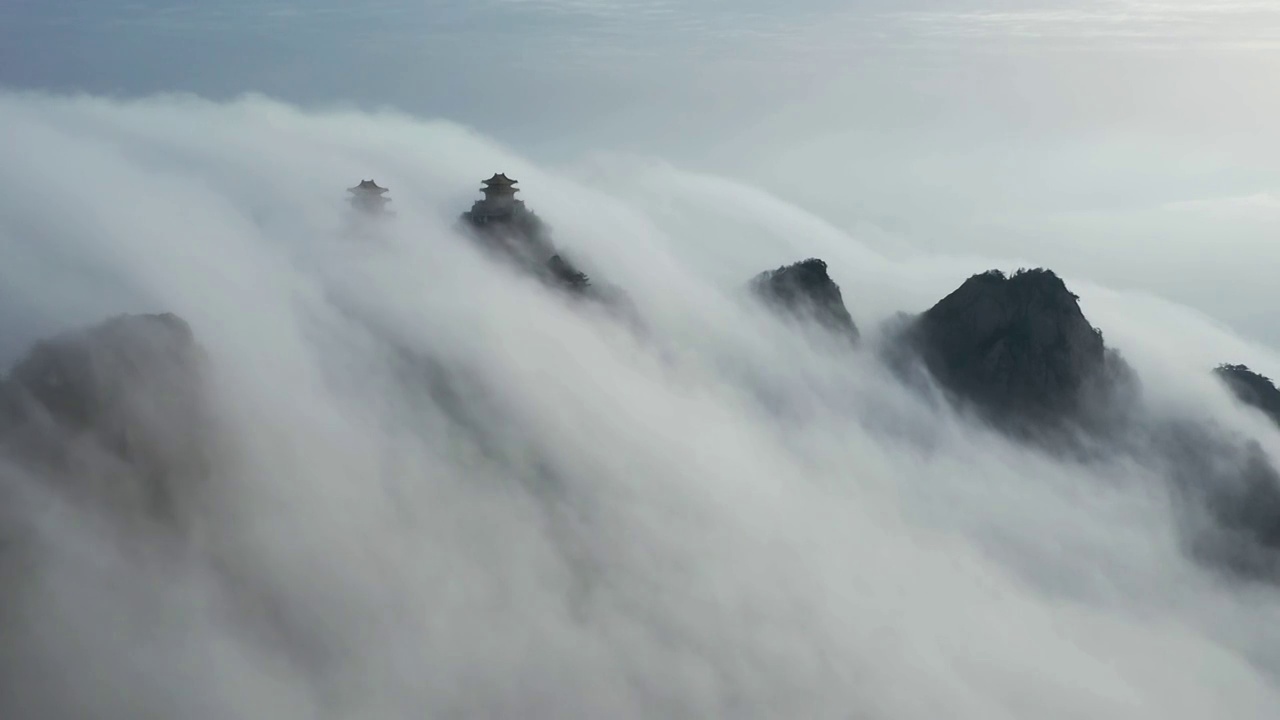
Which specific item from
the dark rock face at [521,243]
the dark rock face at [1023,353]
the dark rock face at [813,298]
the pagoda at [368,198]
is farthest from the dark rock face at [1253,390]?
the pagoda at [368,198]

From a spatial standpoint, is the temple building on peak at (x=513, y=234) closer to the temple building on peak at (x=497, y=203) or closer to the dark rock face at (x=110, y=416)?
the temple building on peak at (x=497, y=203)

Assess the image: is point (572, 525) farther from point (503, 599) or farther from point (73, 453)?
point (73, 453)

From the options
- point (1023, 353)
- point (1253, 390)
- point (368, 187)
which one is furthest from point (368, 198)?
point (1253, 390)

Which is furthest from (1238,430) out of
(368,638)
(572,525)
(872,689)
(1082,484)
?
(368,638)

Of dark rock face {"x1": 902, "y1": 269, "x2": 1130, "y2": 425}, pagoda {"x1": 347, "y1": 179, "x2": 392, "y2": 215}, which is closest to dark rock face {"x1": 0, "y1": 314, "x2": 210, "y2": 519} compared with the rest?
pagoda {"x1": 347, "y1": 179, "x2": 392, "y2": 215}

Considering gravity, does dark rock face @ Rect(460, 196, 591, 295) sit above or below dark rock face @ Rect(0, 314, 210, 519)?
above

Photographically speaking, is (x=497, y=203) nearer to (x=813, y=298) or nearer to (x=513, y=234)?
(x=513, y=234)

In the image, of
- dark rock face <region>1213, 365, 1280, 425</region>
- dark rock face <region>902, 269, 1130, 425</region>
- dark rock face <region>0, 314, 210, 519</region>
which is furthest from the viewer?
dark rock face <region>1213, 365, 1280, 425</region>

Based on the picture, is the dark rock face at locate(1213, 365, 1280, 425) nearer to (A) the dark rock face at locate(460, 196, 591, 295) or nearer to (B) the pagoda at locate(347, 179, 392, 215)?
(A) the dark rock face at locate(460, 196, 591, 295)
